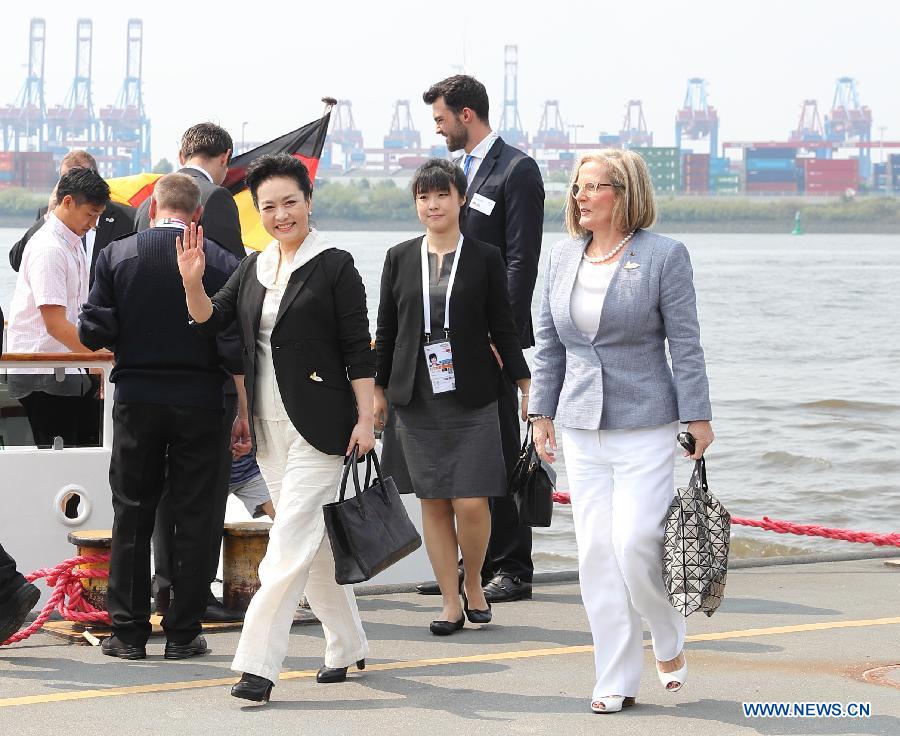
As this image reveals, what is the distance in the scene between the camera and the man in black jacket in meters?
5.11

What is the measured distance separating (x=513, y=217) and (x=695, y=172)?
184614 millimetres

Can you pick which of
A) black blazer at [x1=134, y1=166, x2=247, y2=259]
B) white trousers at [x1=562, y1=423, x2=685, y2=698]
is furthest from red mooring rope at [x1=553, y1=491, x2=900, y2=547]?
white trousers at [x1=562, y1=423, x2=685, y2=698]

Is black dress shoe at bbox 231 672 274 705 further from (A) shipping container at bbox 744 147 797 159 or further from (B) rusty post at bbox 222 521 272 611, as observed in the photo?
(A) shipping container at bbox 744 147 797 159

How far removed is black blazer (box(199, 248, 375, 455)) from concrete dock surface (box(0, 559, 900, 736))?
32.1 inches

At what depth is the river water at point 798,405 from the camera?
14.1m

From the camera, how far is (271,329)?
4855 millimetres

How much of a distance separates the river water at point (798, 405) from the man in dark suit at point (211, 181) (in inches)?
191

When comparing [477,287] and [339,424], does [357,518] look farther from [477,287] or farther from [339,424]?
[477,287]

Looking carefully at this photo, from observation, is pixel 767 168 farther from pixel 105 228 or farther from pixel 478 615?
pixel 478 615

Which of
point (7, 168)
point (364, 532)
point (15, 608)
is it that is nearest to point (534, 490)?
point (364, 532)

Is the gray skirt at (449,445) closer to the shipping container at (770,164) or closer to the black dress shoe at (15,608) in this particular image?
the black dress shoe at (15,608)

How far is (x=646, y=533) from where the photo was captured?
4.41 metres

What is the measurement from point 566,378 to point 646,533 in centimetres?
56

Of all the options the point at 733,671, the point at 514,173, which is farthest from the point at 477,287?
the point at 733,671
